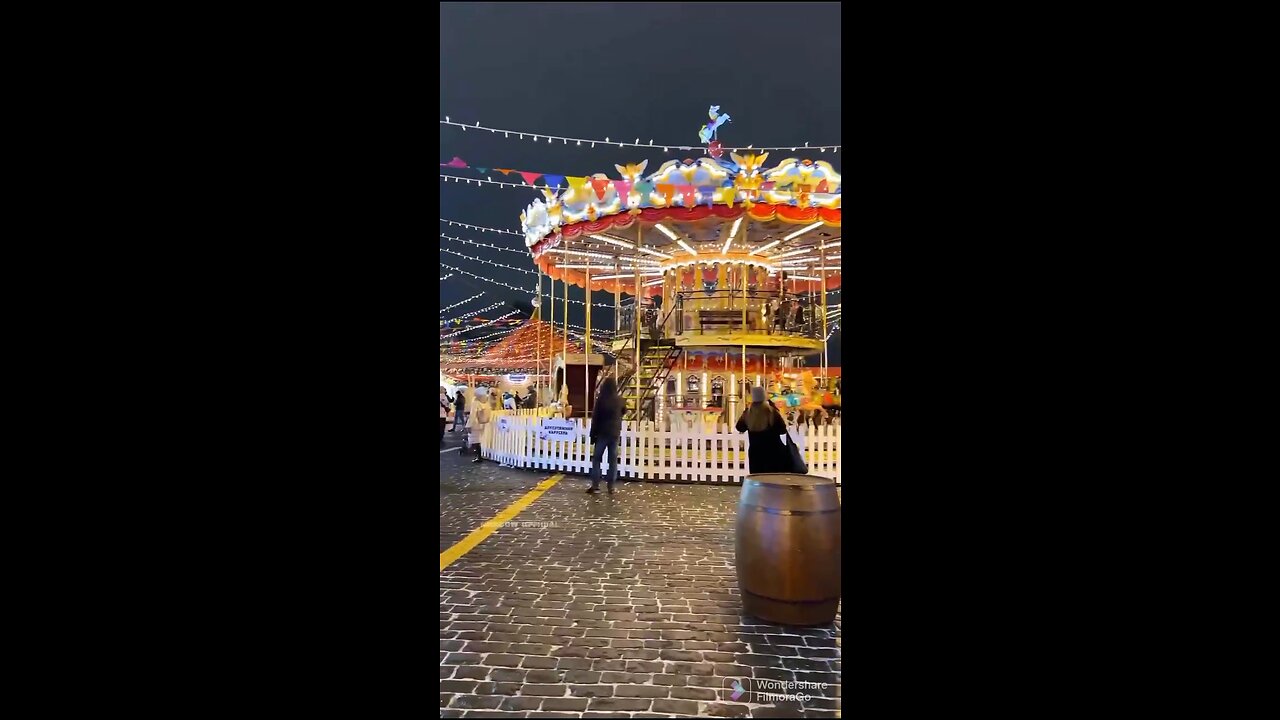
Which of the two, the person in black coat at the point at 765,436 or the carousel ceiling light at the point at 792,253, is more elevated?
the carousel ceiling light at the point at 792,253

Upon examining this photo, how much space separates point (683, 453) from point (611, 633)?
542 centimetres

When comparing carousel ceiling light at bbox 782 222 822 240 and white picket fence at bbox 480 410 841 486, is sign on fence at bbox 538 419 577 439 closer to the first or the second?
white picket fence at bbox 480 410 841 486

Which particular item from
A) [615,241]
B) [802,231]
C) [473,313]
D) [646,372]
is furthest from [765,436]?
[473,313]

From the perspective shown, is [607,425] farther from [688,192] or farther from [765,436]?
[688,192]

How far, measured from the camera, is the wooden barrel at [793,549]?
3.17 m

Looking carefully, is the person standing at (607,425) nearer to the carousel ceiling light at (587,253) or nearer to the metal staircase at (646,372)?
the metal staircase at (646,372)

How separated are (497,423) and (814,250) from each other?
8.54 metres

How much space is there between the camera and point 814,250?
14.7 meters

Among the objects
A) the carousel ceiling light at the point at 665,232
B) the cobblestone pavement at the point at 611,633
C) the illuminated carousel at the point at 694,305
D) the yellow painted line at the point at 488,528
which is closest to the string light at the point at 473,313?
the illuminated carousel at the point at 694,305

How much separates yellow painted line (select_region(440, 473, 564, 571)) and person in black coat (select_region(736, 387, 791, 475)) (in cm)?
234

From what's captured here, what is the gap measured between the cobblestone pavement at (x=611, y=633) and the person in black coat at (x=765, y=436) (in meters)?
0.78

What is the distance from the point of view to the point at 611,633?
3.18 m
